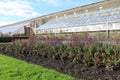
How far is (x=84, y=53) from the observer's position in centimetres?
794

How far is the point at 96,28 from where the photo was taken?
2797cm

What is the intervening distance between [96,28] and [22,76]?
2264 cm

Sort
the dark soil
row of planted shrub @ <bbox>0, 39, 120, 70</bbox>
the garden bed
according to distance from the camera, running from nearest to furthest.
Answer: the dark soil
the garden bed
row of planted shrub @ <bbox>0, 39, 120, 70</bbox>

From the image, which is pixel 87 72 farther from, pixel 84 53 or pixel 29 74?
pixel 29 74

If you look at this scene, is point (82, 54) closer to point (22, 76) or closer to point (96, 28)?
point (22, 76)

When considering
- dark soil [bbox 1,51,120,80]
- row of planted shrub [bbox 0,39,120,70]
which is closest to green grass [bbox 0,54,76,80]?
dark soil [bbox 1,51,120,80]

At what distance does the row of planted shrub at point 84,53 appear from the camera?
691 cm

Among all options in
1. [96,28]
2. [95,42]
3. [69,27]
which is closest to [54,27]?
[69,27]

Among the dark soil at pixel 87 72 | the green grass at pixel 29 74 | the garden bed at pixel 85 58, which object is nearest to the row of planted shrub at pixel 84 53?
the garden bed at pixel 85 58

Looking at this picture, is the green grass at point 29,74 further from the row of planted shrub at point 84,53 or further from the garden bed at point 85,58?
the row of planted shrub at point 84,53

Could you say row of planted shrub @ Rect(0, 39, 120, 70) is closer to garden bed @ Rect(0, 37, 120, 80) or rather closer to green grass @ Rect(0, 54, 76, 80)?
garden bed @ Rect(0, 37, 120, 80)

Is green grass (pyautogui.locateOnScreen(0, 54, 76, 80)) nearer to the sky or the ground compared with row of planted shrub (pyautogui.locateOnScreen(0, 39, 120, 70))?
nearer to the ground

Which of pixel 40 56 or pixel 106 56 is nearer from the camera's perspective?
pixel 106 56

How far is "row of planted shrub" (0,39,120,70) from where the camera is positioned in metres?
Answer: 6.91
